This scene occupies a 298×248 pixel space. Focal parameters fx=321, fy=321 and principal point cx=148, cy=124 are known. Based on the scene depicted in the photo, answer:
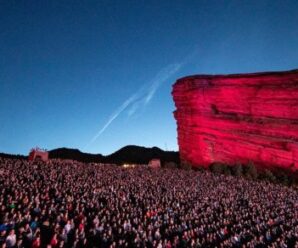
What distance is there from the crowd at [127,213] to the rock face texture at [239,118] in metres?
20.8

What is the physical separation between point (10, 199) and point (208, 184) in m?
20.9

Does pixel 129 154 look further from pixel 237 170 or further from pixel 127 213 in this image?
pixel 127 213

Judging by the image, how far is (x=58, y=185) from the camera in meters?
20.6

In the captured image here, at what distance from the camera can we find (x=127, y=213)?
18.2 metres

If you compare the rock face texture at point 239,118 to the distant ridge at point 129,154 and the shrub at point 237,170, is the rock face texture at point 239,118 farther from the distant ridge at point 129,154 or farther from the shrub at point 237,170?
the distant ridge at point 129,154

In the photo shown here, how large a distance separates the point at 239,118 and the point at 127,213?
39.3 metres

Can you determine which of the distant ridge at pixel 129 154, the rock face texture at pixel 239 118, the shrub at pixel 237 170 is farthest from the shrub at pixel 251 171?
the distant ridge at pixel 129 154

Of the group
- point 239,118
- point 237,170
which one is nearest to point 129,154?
point 239,118

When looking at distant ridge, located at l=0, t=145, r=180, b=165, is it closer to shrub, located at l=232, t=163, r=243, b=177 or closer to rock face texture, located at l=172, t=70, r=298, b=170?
rock face texture, located at l=172, t=70, r=298, b=170

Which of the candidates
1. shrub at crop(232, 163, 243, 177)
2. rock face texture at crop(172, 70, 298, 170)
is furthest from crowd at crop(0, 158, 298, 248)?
rock face texture at crop(172, 70, 298, 170)

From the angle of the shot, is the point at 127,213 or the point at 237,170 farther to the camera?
the point at 237,170

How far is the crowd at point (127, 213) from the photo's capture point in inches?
529

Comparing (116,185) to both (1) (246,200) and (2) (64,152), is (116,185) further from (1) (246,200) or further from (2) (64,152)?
(2) (64,152)

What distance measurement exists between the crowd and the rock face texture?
20.8 m
